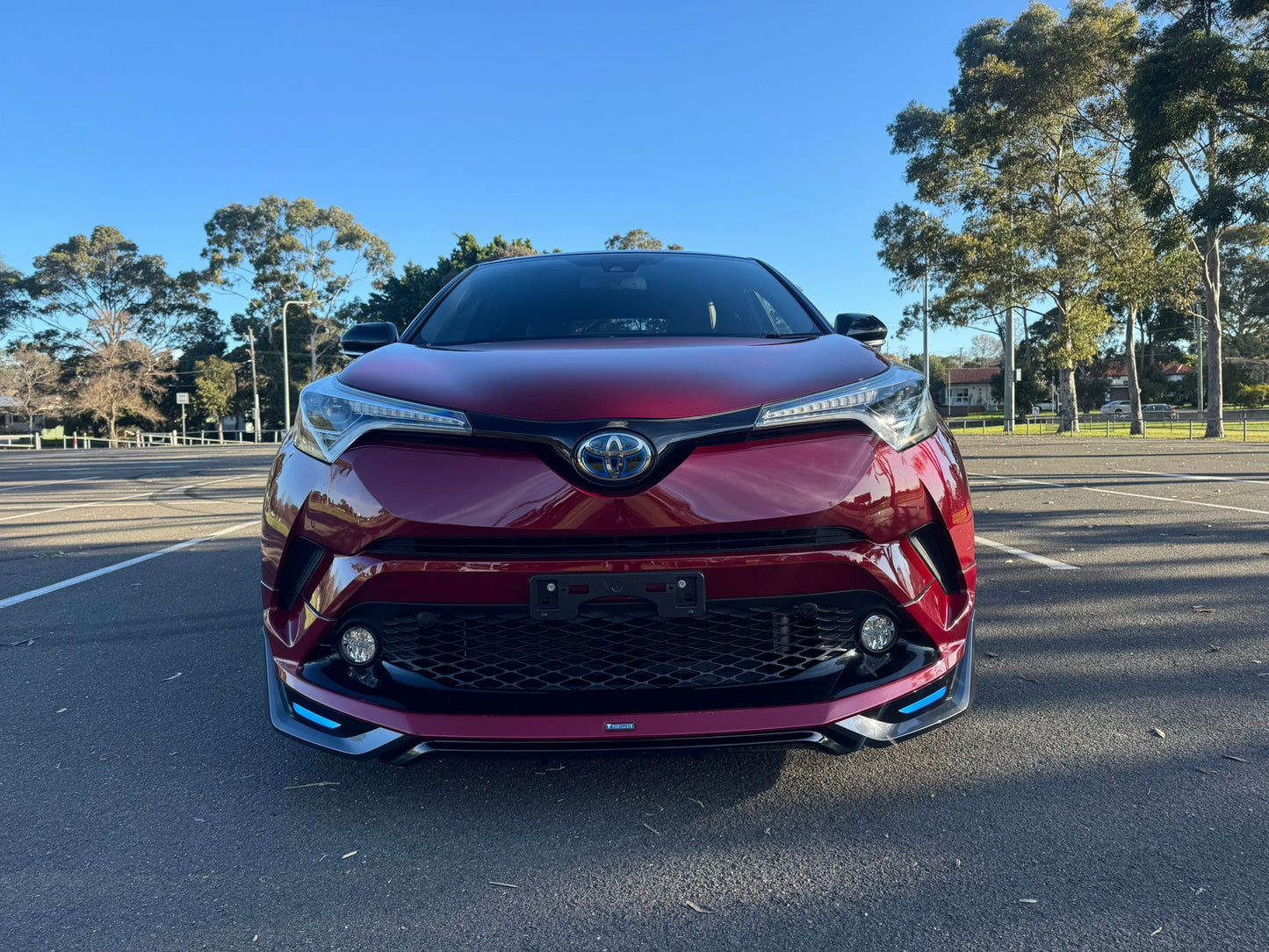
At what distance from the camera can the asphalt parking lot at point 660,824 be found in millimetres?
1692

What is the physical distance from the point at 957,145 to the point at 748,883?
29.3m

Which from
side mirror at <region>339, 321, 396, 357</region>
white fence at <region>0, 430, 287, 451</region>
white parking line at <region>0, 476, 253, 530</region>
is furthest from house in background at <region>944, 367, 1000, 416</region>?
side mirror at <region>339, 321, 396, 357</region>

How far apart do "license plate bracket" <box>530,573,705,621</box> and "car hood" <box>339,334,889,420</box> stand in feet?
1.21

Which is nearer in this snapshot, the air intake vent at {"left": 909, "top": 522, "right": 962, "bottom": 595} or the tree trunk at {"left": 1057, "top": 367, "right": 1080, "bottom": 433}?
the air intake vent at {"left": 909, "top": 522, "right": 962, "bottom": 595}

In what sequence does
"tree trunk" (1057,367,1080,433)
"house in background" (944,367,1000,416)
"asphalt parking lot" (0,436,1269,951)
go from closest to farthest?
"asphalt parking lot" (0,436,1269,951)
"tree trunk" (1057,367,1080,433)
"house in background" (944,367,1000,416)

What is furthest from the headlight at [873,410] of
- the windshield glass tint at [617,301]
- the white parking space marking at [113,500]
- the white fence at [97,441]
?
the white fence at [97,441]

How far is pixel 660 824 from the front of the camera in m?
2.10

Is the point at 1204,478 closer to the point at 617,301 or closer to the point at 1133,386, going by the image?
the point at 617,301

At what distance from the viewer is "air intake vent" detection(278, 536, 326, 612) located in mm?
2082

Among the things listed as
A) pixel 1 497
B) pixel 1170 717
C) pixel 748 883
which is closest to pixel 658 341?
pixel 748 883

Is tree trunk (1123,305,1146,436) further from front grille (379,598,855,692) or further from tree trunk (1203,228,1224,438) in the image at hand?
front grille (379,598,855,692)

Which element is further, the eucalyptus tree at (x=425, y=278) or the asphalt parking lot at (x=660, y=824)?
the eucalyptus tree at (x=425, y=278)

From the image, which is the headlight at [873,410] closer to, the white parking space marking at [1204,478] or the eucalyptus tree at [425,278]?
the white parking space marking at [1204,478]

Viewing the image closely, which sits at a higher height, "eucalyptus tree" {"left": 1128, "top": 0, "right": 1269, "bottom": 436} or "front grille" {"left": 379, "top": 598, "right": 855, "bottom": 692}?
"eucalyptus tree" {"left": 1128, "top": 0, "right": 1269, "bottom": 436}
